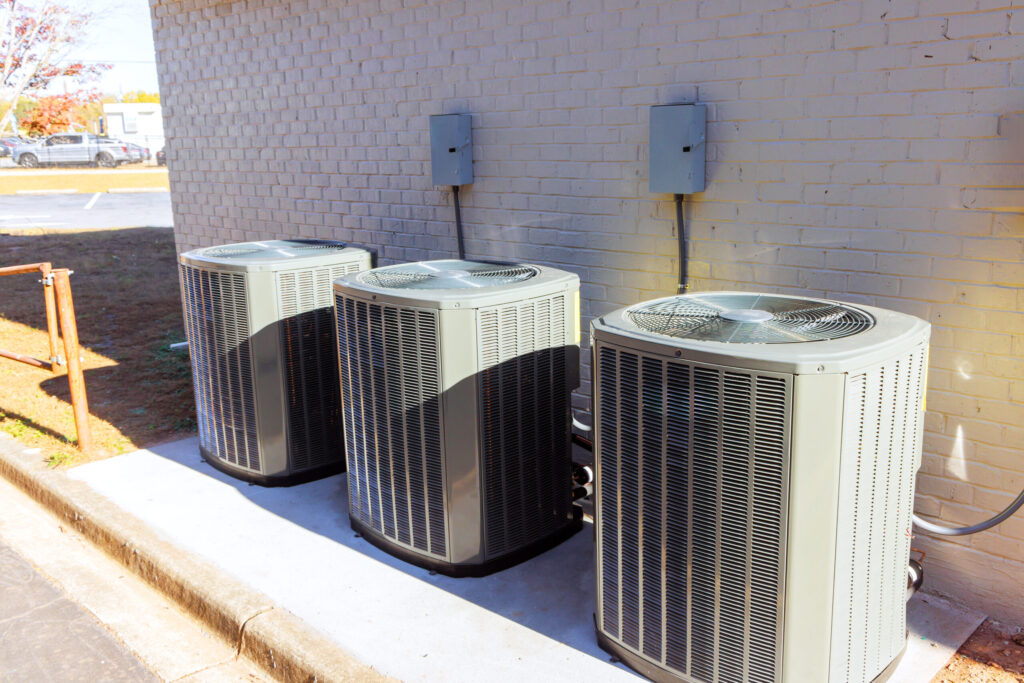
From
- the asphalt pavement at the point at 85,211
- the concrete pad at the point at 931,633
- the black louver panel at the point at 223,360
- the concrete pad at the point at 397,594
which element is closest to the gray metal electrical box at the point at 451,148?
the black louver panel at the point at 223,360

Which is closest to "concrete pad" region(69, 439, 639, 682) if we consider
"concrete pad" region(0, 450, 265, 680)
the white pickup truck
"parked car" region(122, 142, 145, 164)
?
"concrete pad" region(0, 450, 265, 680)

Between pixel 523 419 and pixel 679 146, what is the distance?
1.42m

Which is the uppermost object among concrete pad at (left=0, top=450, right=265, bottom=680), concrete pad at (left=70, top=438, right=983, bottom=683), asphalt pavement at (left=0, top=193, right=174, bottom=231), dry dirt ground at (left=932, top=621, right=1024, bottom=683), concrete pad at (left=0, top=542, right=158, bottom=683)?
asphalt pavement at (left=0, top=193, right=174, bottom=231)

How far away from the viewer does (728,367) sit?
263 centimetres

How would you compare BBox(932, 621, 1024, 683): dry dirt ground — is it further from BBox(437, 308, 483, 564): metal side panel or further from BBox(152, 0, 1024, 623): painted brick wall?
BBox(437, 308, 483, 564): metal side panel

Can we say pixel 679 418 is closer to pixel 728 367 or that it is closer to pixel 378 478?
pixel 728 367

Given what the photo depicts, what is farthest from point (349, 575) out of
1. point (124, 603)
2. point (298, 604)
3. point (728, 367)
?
point (728, 367)

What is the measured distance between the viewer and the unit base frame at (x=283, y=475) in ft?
16.4

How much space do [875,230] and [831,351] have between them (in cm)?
126

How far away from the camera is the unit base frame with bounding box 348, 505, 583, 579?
3951 millimetres

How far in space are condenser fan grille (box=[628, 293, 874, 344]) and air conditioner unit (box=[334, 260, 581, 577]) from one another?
2.21ft

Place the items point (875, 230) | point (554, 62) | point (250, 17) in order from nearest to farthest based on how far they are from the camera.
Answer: point (875, 230) → point (554, 62) → point (250, 17)

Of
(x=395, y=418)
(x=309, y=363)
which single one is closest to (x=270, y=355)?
(x=309, y=363)

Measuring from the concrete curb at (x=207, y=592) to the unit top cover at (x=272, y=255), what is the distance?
1395mm
